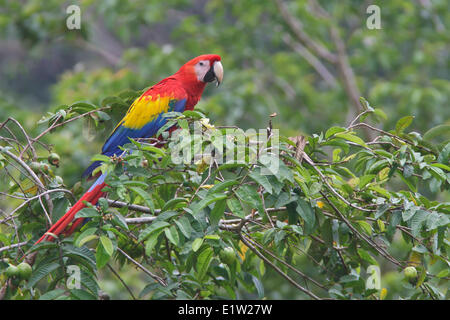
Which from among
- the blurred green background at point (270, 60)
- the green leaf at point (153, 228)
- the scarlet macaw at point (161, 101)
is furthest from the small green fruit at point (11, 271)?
the blurred green background at point (270, 60)

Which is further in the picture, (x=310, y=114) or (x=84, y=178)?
(x=310, y=114)

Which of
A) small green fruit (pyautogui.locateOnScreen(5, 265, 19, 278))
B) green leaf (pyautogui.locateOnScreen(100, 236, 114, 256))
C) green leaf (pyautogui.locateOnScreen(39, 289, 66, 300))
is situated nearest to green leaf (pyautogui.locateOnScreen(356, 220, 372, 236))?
green leaf (pyautogui.locateOnScreen(100, 236, 114, 256))

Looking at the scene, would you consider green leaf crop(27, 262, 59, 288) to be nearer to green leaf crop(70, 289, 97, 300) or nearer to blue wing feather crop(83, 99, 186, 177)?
green leaf crop(70, 289, 97, 300)

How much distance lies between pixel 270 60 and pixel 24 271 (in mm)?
4255

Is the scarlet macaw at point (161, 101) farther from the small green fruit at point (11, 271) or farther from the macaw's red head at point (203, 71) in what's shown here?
the small green fruit at point (11, 271)

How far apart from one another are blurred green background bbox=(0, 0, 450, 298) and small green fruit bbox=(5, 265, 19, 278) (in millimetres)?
2318

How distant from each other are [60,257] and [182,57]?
339 centimetres

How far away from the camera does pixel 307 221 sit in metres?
1.44

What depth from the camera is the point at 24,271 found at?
138 cm

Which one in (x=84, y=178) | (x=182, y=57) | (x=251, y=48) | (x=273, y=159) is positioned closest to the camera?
(x=273, y=159)

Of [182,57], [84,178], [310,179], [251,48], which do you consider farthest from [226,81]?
[310,179]

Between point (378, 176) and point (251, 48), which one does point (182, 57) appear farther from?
point (378, 176)

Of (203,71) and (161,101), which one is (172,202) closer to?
(161,101)

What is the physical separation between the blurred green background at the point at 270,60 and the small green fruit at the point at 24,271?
2.31 metres
